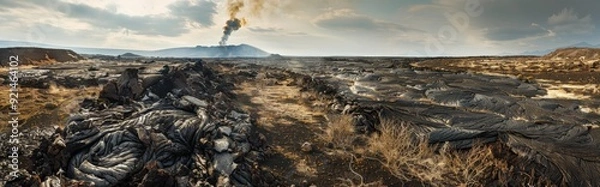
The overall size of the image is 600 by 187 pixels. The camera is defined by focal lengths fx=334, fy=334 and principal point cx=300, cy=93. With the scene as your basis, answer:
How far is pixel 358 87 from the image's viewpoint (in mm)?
23188

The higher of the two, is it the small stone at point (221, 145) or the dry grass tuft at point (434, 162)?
the small stone at point (221, 145)

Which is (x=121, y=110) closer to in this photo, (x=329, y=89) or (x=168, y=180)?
(x=168, y=180)

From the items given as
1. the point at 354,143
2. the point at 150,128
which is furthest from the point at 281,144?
the point at 150,128

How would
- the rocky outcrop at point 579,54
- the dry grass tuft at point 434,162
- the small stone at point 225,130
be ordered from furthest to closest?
the rocky outcrop at point 579,54 < the small stone at point 225,130 < the dry grass tuft at point 434,162

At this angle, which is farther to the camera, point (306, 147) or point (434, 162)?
point (306, 147)

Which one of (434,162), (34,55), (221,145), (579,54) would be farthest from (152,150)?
(579,54)

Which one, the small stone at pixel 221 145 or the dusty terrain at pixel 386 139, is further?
the small stone at pixel 221 145

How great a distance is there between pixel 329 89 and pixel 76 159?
46.6 ft

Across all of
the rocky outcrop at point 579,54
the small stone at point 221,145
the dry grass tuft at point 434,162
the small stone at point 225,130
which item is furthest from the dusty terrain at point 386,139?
the rocky outcrop at point 579,54

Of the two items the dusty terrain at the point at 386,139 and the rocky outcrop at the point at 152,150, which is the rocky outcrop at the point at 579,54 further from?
the rocky outcrop at the point at 152,150

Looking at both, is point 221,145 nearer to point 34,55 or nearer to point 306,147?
point 306,147

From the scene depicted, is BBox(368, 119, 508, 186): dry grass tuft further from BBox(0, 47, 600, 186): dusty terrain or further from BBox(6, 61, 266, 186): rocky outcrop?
BBox(6, 61, 266, 186): rocky outcrop

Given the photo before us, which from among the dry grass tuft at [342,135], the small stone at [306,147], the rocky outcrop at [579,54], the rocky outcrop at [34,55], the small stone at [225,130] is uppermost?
the rocky outcrop at [579,54]

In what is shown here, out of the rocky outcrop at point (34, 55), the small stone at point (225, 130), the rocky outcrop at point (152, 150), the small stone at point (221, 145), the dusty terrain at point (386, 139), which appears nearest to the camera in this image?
→ the rocky outcrop at point (152, 150)
